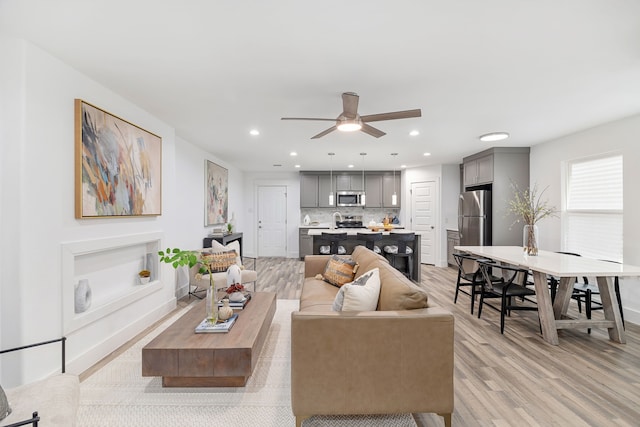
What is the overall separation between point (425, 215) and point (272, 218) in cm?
394

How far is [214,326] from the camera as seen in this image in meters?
2.35

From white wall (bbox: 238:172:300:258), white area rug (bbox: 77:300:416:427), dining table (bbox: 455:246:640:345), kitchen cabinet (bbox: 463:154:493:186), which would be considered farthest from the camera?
white wall (bbox: 238:172:300:258)

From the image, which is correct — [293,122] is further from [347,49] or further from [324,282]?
[324,282]

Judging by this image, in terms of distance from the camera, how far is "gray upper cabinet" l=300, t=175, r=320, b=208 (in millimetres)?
7734

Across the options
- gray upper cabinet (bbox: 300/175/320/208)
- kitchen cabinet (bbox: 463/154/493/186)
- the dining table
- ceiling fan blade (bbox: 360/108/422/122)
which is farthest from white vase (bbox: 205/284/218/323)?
gray upper cabinet (bbox: 300/175/320/208)

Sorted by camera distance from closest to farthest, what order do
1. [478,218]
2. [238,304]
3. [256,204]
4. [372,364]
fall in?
1. [372,364]
2. [238,304]
3. [478,218]
4. [256,204]

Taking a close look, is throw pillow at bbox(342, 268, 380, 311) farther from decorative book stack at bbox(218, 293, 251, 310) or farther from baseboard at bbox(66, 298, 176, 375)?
baseboard at bbox(66, 298, 176, 375)

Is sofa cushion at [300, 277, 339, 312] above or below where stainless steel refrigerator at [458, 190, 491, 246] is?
below

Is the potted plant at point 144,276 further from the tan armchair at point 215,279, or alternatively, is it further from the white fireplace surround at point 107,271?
the tan armchair at point 215,279

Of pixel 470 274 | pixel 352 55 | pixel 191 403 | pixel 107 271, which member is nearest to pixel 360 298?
pixel 191 403

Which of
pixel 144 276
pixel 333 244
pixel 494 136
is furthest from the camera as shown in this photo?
pixel 333 244

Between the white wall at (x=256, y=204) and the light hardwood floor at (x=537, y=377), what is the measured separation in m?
5.06

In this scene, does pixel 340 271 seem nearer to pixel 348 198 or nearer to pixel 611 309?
pixel 611 309

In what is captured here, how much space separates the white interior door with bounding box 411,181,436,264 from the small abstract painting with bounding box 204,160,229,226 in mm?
4394
